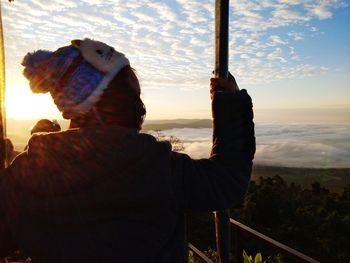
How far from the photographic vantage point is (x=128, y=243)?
974 mm

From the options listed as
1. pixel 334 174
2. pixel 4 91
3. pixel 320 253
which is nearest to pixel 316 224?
pixel 320 253

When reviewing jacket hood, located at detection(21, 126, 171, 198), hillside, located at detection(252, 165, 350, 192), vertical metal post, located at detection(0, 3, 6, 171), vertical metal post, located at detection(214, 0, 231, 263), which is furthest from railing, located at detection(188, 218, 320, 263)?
hillside, located at detection(252, 165, 350, 192)

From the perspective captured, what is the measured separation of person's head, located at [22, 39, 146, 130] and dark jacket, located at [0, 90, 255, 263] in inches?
2.9

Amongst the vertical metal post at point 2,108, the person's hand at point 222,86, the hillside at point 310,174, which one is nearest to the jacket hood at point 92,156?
the person's hand at point 222,86

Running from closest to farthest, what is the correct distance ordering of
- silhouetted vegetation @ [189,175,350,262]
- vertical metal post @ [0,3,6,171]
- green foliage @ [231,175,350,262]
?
vertical metal post @ [0,3,6,171] → silhouetted vegetation @ [189,175,350,262] → green foliage @ [231,175,350,262]

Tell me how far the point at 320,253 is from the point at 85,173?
3571 cm

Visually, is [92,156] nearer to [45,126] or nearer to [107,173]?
[107,173]

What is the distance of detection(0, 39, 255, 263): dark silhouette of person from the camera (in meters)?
0.94

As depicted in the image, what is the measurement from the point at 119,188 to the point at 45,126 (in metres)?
0.70

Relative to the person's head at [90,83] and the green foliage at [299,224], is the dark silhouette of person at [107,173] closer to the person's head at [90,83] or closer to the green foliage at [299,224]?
the person's head at [90,83]

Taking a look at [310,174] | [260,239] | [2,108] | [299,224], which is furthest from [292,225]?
[310,174]

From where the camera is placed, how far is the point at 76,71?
3.28 ft

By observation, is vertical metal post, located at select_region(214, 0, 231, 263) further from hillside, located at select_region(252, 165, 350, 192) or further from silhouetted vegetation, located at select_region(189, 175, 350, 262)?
hillside, located at select_region(252, 165, 350, 192)

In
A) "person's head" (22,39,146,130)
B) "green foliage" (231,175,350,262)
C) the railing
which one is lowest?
"green foliage" (231,175,350,262)
